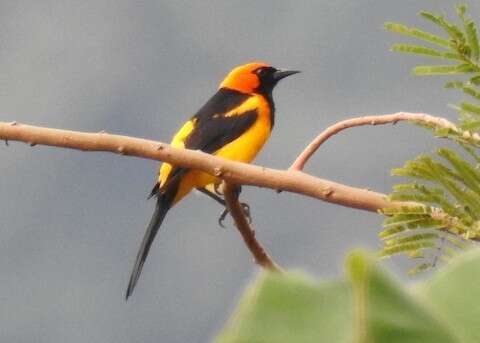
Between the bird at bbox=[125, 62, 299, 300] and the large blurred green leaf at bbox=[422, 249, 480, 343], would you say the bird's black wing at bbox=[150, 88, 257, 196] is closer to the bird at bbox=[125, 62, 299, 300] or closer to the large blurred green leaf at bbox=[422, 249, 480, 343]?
the bird at bbox=[125, 62, 299, 300]

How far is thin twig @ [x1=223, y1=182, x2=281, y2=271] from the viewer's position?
288 cm

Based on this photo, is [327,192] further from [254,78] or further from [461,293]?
[254,78]

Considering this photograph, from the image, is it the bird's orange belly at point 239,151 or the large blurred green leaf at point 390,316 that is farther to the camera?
the bird's orange belly at point 239,151

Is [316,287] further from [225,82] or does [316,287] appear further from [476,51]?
[225,82]

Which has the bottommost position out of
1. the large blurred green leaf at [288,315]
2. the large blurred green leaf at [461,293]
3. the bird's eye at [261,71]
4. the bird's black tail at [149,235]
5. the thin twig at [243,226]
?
the bird's black tail at [149,235]

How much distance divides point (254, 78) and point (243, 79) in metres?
0.12

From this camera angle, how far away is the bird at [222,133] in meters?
7.54

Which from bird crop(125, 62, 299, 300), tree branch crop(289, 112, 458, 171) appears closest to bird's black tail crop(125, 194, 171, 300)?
bird crop(125, 62, 299, 300)

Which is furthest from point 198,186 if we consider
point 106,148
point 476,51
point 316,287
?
point 316,287

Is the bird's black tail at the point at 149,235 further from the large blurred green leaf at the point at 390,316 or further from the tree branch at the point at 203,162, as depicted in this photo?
the large blurred green leaf at the point at 390,316

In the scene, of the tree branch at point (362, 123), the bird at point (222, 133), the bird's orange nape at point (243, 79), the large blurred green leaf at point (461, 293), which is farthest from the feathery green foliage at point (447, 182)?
the bird's orange nape at point (243, 79)

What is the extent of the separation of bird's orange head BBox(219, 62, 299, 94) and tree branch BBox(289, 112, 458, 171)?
5.77 m

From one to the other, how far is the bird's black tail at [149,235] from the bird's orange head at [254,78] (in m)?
2.24

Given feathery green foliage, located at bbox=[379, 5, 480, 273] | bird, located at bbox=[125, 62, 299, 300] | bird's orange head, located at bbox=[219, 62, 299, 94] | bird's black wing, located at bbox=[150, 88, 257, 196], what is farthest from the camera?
bird's orange head, located at bbox=[219, 62, 299, 94]
